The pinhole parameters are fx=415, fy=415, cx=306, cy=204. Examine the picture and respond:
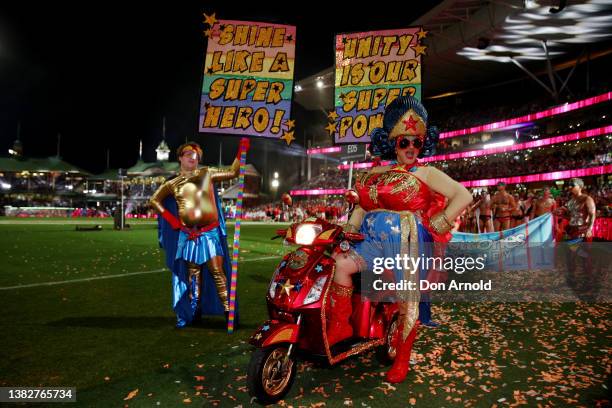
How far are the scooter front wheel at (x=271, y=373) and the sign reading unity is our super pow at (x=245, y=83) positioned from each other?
2582 millimetres

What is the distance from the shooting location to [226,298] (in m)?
5.04

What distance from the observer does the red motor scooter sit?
289 centimetres

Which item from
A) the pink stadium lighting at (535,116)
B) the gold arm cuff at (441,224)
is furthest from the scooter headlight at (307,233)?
the pink stadium lighting at (535,116)

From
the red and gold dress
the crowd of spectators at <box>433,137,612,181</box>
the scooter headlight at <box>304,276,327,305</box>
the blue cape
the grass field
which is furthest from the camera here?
the crowd of spectators at <box>433,137,612,181</box>

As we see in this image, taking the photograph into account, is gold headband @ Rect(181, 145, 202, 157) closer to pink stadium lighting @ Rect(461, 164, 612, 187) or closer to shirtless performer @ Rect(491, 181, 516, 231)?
shirtless performer @ Rect(491, 181, 516, 231)

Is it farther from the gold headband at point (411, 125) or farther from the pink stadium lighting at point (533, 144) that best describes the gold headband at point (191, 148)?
the pink stadium lighting at point (533, 144)

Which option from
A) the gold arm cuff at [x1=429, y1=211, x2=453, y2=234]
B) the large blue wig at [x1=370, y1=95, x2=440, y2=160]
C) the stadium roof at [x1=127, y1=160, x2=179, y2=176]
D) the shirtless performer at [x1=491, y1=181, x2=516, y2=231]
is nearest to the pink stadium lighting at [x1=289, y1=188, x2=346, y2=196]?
the stadium roof at [x1=127, y1=160, x2=179, y2=176]

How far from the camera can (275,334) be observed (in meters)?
2.85

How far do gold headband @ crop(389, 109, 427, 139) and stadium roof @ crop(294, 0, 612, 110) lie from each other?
17998mm

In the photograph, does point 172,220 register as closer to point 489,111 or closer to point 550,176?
point 550,176

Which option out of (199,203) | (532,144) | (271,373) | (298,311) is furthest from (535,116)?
(271,373)

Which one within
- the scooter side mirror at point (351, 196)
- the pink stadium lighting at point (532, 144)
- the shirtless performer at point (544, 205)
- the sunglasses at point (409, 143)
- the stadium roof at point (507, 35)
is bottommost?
the scooter side mirror at point (351, 196)

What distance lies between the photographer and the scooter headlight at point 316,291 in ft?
9.80

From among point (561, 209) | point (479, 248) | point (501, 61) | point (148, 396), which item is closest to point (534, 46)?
point (501, 61)
